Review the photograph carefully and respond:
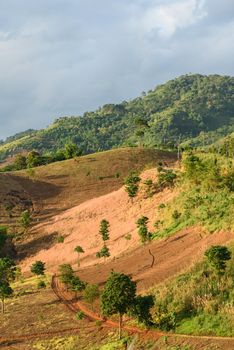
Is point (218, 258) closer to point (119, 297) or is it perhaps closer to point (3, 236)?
point (119, 297)

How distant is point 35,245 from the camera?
267 ft

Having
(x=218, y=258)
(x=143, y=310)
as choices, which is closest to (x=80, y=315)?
(x=143, y=310)

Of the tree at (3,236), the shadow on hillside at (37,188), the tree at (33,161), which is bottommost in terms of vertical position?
the tree at (3,236)

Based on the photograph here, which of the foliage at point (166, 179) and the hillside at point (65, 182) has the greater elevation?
the hillside at point (65, 182)

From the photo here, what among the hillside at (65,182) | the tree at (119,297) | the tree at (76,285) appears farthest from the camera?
the hillside at (65,182)

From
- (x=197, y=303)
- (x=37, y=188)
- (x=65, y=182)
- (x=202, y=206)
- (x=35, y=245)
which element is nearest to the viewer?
(x=197, y=303)

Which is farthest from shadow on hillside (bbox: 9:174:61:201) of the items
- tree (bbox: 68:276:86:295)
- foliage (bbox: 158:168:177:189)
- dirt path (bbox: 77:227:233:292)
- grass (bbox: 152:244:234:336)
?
grass (bbox: 152:244:234:336)

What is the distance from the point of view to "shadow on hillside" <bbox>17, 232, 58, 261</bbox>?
260 feet

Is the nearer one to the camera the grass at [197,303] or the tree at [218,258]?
the grass at [197,303]

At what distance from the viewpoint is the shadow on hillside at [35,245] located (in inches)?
3123

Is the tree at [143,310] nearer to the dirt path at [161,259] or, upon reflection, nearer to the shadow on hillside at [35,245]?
the dirt path at [161,259]

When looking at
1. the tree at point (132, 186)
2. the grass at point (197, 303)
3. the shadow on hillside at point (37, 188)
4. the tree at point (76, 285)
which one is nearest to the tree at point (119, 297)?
the grass at point (197, 303)

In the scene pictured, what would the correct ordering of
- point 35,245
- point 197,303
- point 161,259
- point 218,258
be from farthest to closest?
point 35,245, point 161,259, point 218,258, point 197,303

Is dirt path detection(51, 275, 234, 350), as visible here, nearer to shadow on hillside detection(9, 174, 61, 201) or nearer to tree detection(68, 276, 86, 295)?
tree detection(68, 276, 86, 295)
